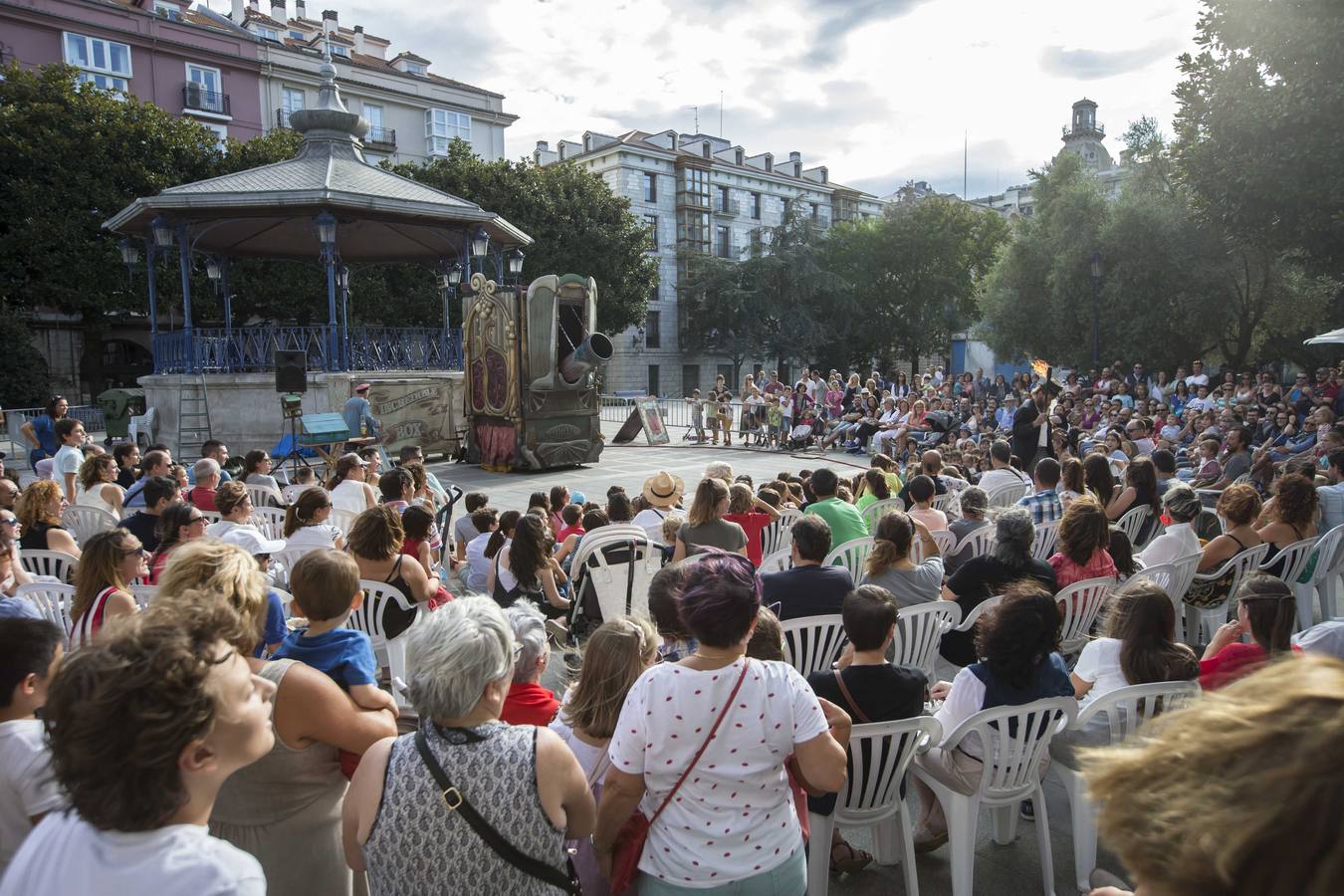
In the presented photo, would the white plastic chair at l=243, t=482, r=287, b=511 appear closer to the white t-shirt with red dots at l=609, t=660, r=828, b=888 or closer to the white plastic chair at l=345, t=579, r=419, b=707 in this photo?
the white plastic chair at l=345, t=579, r=419, b=707

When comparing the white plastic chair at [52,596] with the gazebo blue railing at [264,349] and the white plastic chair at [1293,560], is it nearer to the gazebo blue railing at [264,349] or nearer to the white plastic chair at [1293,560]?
the white plastic chair at [1293,560]

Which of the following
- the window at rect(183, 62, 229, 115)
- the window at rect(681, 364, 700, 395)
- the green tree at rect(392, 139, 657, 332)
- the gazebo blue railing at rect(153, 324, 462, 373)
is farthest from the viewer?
the window at rect(681, 364, 700, 395)

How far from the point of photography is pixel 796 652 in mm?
3750

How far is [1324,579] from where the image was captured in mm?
5512

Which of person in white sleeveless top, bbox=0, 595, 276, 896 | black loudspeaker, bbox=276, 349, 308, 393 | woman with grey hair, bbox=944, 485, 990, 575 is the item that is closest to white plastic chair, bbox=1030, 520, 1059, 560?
woman with grey hair, bbox=944, 485, 990, 575

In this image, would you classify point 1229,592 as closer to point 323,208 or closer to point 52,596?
point 52,596

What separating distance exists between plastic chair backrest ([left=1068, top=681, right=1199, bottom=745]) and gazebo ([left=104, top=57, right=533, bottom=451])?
12.3 metres

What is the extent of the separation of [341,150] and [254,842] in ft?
57.6

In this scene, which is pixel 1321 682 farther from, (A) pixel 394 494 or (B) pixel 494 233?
(B) pixel 494 233

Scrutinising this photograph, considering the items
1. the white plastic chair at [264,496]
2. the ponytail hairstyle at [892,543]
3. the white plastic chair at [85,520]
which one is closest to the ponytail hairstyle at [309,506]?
the white plastic chair at [85,520]

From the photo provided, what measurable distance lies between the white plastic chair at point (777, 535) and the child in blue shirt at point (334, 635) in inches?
162

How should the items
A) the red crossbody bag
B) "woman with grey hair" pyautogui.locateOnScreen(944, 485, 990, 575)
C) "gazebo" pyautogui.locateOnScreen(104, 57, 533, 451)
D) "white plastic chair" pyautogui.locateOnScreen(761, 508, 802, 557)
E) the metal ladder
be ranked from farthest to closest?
the metal ladder → "gazebo" pyautogui.locateOnScreen(104, 57, 533, 451) → "white plastic chair" pyautogui.locateOnScreen(761, 508, 802, 557) → "woman with grey hair" pyautogui.locateOnScreen(944, 485, 990, 575) → the red crossbody bag

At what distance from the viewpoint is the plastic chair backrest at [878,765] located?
106 inches

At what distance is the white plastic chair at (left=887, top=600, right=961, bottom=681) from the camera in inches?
155
